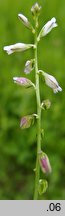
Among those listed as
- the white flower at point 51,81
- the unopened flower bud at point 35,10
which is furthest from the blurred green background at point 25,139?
the unopened flower bud at point 35,10

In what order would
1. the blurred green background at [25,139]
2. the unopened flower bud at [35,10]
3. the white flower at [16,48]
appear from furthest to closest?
the blurred green background at [25,139] → the white flower at [16,48] → the unopened flower bud at [35,10]

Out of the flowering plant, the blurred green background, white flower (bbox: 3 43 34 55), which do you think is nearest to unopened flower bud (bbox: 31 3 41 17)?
the flowering plant

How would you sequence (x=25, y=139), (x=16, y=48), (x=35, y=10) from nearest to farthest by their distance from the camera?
1. (x=35, y=10)
2. (x=16, y=48)
3. (x=25, y=139)

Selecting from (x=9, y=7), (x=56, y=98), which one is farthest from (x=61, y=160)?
(x=9, y=7)

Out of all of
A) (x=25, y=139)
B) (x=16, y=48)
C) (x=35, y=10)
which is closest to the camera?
(x=35, y=10)

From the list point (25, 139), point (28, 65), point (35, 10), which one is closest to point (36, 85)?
point (28, 65)

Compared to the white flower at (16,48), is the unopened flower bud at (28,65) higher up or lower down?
lower down

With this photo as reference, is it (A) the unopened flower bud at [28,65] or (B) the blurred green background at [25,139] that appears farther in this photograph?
(B) the blurred green background at [25,139]

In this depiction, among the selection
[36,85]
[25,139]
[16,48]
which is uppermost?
[25,139]

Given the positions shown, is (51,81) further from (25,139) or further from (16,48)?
(25,139)

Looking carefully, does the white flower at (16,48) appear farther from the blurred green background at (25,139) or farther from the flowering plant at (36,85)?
the blurred green background at (25,139)

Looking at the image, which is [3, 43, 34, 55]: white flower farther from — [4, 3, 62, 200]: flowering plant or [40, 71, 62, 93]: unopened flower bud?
[40, 71, 62, 93]: unopened flower bud
